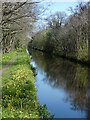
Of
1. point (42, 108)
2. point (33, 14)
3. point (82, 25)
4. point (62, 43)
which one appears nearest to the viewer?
point (42, 108)

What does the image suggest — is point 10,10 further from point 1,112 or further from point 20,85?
point 1,112

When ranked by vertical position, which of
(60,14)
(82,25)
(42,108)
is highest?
(60,14)

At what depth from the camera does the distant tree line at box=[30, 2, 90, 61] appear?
31952 mm

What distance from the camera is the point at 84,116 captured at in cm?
959

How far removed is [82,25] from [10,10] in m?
23.1

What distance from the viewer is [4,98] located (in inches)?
362

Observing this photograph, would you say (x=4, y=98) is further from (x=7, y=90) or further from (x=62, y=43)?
(x=62, y=43)

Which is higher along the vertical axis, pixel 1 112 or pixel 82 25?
pixel 82 25

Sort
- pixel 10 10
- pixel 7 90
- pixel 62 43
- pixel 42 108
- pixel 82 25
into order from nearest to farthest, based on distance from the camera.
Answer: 1. pixel 42 108
2. pixel 7 90
3. pixel 10 10
4. pixel 82 25
5. pixel 62 43

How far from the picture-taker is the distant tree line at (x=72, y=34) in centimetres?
3195

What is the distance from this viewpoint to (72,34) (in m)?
38.1

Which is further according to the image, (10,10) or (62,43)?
(62,43)

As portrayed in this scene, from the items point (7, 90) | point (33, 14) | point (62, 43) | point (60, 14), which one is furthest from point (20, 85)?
point (60, 14)

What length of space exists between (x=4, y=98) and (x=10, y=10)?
195 inches
